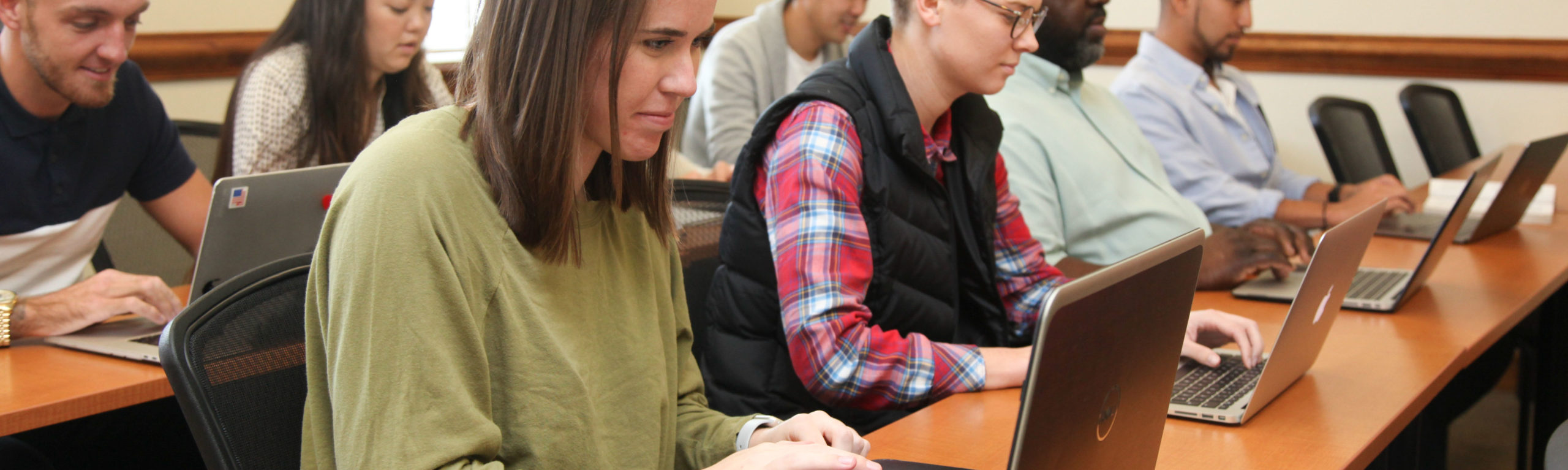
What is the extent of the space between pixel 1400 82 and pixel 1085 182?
231 centimetres

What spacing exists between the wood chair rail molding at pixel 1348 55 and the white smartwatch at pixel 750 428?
240 cm

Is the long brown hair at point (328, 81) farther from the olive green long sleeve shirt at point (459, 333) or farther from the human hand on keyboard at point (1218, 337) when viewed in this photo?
the human hand on keyboard at point (1218, 337)

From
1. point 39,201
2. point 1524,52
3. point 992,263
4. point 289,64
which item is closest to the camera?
point 992,263

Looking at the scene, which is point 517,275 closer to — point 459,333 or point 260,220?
point 459,333

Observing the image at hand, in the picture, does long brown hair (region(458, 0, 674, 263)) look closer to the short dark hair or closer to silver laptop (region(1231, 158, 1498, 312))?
the short dark hair

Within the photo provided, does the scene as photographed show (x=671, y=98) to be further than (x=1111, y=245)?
No

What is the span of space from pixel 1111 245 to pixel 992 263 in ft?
1.55

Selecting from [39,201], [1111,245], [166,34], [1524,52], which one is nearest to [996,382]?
[1111,245]

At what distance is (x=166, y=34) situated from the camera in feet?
9.70

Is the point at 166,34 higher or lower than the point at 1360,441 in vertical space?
lower

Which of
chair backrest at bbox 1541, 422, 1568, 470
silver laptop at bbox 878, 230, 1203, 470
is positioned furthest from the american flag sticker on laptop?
chair backrest at bbox 1541, 422, 1568, 470

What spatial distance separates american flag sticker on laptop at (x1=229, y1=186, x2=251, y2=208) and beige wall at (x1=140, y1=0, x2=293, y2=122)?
1.69 meters

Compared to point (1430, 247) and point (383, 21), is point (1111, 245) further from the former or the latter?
point (383, 21)

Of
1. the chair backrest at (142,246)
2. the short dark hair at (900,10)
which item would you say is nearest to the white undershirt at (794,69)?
the chair backrest at (142,246)
